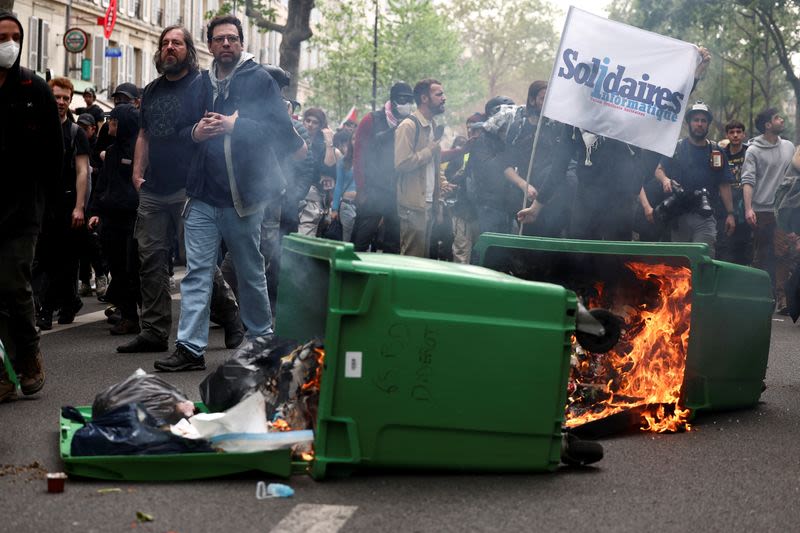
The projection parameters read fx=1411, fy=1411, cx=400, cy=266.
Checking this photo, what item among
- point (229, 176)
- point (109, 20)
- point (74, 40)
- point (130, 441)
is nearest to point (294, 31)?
point (74, 40)

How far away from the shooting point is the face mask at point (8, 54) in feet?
21.2

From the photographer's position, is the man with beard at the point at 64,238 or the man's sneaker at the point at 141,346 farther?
the man with beard at the point at 64,238

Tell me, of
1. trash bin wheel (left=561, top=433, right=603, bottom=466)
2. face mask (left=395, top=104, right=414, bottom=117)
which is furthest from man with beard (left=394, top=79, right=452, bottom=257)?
trash bin wheel (left=561, top=433, right=603, bottom=466)

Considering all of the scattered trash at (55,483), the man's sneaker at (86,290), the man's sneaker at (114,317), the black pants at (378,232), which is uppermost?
the black pants at (378,232)

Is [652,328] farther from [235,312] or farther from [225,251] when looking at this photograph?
[225,251]

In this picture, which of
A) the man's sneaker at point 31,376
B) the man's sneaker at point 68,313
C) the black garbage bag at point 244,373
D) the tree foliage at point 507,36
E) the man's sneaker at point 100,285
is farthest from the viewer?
the tree foliage at point 507,36

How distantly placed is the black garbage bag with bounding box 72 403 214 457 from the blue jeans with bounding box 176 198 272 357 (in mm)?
2844

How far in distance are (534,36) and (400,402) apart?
88.2 metres

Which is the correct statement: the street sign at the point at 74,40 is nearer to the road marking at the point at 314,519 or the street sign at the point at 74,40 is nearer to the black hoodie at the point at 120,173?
the black hoodie at the point at 120,173

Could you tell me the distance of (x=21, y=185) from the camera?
670cm

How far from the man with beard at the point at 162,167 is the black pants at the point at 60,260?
1702 millimetres

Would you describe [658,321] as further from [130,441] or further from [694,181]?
[694,181]

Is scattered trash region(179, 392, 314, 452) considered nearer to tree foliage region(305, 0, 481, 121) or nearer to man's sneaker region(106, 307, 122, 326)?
man's sneaker region(106, 307, 122, 326)

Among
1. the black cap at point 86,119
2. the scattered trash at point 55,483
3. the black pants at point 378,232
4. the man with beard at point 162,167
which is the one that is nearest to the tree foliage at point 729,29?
the black cap at point 86,119
